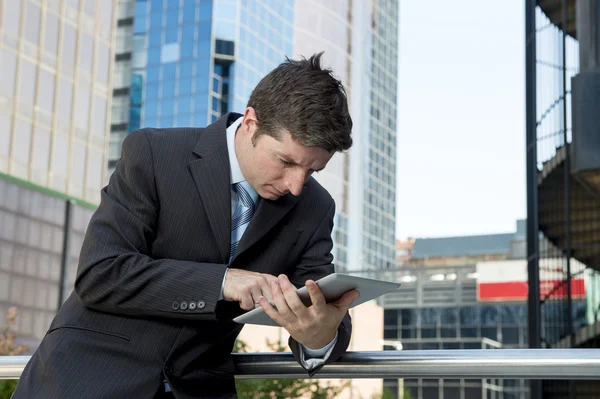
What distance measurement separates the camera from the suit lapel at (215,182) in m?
2.54

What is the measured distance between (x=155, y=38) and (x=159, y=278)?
85.7 meters

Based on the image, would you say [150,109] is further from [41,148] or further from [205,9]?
[41,148]

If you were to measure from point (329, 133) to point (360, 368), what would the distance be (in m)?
0.63

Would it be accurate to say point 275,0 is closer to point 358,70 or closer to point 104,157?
point 358,70

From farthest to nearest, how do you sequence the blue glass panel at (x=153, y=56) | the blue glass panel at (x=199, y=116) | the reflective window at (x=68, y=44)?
the blue glass panel at (x=153, y=56) < the blue glass panel at (x=199, y=116) < the reflective window at (x=68, y=44)

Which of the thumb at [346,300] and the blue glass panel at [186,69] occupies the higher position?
the blue glass panel at [186,69]

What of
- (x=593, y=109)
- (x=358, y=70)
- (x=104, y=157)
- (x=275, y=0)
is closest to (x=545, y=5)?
(x=593, y=109)

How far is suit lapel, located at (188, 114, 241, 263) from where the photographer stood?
8.32 ft

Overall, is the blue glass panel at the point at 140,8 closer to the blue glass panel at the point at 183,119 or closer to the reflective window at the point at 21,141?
the blue glass panel at the point at 183,119

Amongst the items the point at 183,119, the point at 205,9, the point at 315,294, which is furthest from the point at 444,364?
the point at 205,9

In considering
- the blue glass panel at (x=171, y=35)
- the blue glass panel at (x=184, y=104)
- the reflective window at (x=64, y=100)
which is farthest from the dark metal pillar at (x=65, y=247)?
the blue glass panel at (x=171, y=35)

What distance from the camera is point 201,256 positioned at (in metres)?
2.56

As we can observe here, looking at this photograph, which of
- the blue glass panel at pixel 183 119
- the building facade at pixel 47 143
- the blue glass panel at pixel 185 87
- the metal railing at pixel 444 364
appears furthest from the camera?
the blue glass panel at pixel 185 87

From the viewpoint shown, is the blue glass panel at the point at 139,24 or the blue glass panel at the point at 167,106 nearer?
the blue glass panel at the point at 167,106
